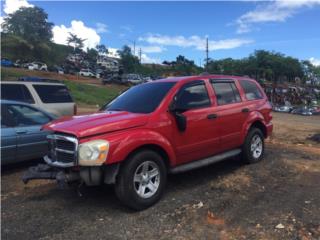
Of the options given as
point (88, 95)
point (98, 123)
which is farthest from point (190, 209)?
point (88, 95)

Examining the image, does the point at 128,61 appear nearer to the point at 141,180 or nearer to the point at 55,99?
the point at 55,99

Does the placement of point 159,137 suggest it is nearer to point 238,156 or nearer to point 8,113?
point 238,156

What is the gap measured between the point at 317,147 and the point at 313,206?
541 cm

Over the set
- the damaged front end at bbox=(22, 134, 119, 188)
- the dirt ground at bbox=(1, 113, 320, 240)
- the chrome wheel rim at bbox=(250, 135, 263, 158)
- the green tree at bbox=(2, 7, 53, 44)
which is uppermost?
the green tree at bbox=(2, 7, 53, 44)

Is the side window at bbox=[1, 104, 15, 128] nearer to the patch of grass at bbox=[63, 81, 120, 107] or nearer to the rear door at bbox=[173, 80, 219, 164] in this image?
the rear door at bbox=[173, 80, 219, 164]

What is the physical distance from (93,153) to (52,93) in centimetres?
556

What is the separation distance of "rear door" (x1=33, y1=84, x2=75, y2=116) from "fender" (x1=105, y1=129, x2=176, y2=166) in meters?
Answer: 4.90

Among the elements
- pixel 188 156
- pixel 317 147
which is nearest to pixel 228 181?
pixel 188 156

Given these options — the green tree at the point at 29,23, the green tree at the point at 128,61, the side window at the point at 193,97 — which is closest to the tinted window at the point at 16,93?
the side window at the point at 193,97

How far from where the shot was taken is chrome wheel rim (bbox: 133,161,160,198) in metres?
5.15

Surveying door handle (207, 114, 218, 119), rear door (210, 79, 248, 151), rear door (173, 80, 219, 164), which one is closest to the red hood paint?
rear door (173, 80, 219, 164)

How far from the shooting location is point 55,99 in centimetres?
987

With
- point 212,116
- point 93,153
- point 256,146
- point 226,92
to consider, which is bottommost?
point 256,146

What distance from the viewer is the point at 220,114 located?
21.5ft
